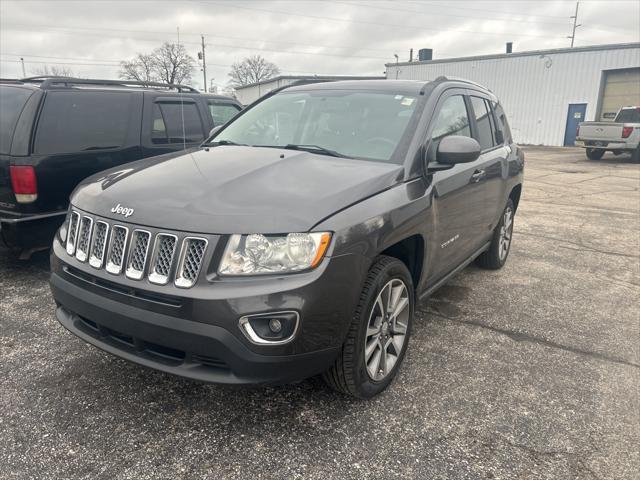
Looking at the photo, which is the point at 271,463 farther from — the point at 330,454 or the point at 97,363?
the point at 97,363

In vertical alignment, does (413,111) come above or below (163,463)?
above

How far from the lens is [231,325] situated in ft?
7.05

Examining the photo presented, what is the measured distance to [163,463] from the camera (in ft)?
7.49

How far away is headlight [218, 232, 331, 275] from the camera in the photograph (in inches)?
87.0

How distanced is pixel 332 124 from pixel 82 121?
104 inches

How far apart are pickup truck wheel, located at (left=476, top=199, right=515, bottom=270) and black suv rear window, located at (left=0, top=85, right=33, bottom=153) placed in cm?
454

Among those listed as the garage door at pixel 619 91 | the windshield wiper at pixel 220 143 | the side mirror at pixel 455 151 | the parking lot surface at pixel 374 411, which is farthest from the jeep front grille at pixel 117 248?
the garage door at pixel 619 91

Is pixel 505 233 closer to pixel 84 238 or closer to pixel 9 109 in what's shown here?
pixel 84 238

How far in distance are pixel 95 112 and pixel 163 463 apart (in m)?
3.69

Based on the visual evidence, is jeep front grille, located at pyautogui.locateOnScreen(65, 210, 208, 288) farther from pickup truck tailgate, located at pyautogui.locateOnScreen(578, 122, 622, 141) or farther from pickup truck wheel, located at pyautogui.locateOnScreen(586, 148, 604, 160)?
pickup truck wheel, located at pyautogui.locateOnScreen(586, 148, 604, 160)

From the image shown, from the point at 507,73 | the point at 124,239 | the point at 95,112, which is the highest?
the point at 507,73

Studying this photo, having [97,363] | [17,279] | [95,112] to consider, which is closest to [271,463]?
[97,363]

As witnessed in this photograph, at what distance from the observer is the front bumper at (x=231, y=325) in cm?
215

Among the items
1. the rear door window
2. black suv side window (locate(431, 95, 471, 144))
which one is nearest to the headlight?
black suv side window (locate(431, 95, 471, 144))
